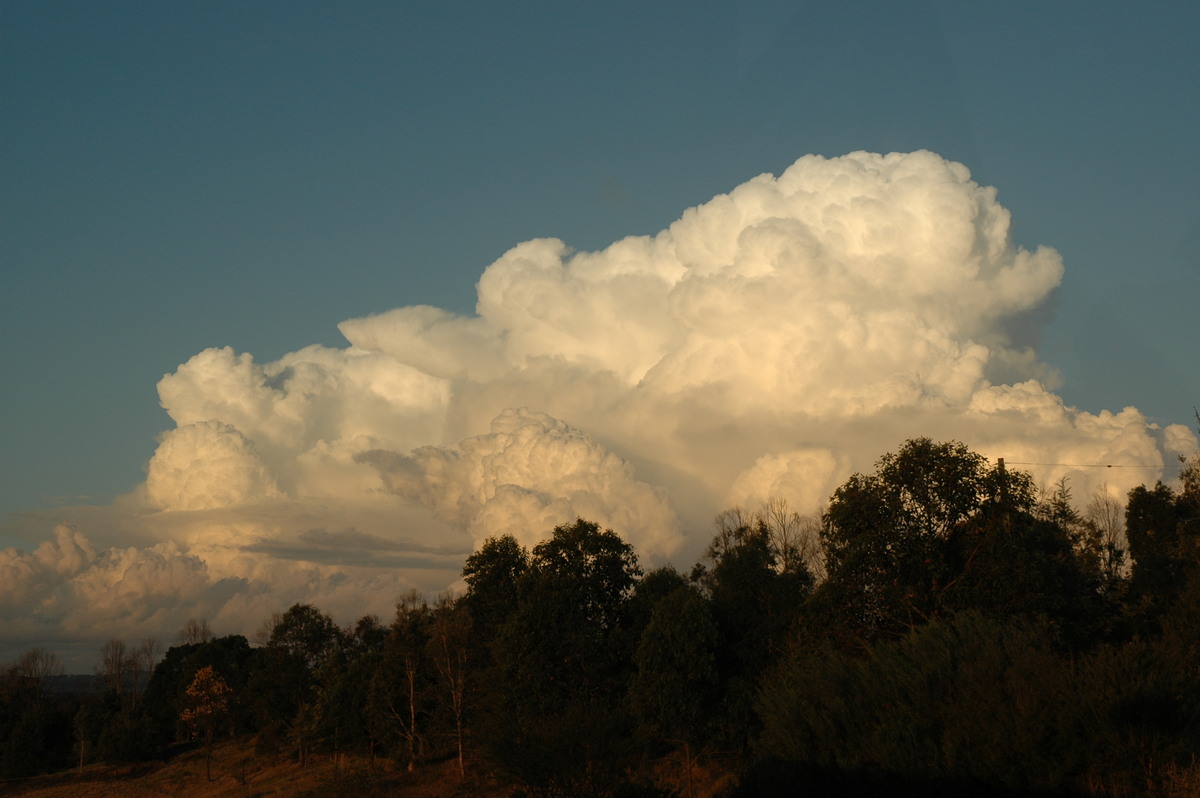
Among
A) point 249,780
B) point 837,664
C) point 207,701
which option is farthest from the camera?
point 207,701

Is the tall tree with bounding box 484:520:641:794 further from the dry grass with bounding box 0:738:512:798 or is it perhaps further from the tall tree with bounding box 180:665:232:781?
the tall tree with bounding box 180:665:232:781

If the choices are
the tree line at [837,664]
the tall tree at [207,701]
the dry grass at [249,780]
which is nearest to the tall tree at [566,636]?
the tree line at [837,664]

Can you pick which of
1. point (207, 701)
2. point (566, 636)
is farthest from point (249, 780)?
point (566, 636)

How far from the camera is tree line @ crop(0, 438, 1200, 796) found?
75.8 feet

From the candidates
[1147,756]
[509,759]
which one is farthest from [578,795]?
[1147,756]

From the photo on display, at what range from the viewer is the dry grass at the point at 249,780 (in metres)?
55.0

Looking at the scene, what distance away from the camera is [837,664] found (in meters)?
29.5

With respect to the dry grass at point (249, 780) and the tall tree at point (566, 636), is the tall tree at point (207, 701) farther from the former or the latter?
the tall tree at point (566, 636)

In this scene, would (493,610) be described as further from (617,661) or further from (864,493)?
(864,493)

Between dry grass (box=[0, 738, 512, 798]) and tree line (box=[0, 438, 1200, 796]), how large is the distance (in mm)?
2175

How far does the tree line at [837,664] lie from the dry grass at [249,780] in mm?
2175

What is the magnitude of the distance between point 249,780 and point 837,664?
64.1 meters

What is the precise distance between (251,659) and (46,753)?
23.8 m

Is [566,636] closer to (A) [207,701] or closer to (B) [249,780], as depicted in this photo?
(B) [249,780]
